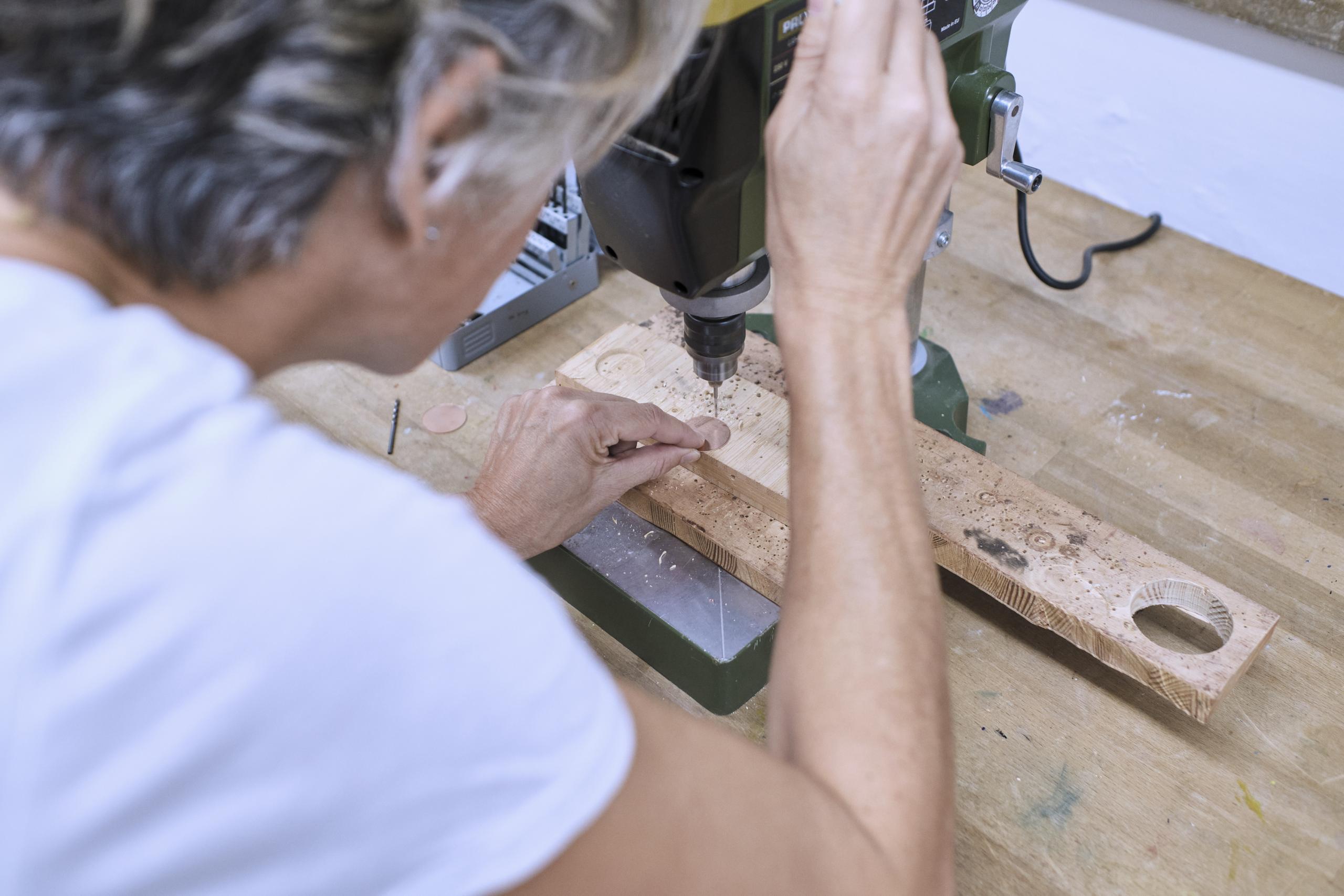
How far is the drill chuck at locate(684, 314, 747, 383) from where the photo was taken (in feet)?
2.86

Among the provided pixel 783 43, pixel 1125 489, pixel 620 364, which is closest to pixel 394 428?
pixel 620 364

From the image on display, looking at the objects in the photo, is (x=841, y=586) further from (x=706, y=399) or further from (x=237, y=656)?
(x=706, y=399)

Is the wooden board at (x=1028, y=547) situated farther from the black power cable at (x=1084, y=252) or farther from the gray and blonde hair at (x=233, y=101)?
the gray and blonde hair at (x=233, y=101)

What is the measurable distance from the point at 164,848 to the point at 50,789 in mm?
44

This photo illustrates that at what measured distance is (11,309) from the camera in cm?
40

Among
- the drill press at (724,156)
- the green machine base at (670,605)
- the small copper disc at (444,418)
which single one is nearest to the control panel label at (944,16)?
the drill press at (724,156)

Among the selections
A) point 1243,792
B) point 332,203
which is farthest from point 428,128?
point 1243,792

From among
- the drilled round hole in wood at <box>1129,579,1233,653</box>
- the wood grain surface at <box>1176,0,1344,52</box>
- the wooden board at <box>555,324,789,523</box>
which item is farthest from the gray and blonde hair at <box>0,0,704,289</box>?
the wood grain surface at <box>1176,0,1344,52</box>

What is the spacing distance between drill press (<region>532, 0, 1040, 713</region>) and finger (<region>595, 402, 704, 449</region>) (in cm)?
7

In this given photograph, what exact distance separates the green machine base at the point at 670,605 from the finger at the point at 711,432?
0.33 feet

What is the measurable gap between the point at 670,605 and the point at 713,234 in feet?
1.21

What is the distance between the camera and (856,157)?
621 millimetres

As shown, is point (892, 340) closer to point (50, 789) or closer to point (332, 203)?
point (332, 203)

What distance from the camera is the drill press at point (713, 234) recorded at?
66 centimetres
